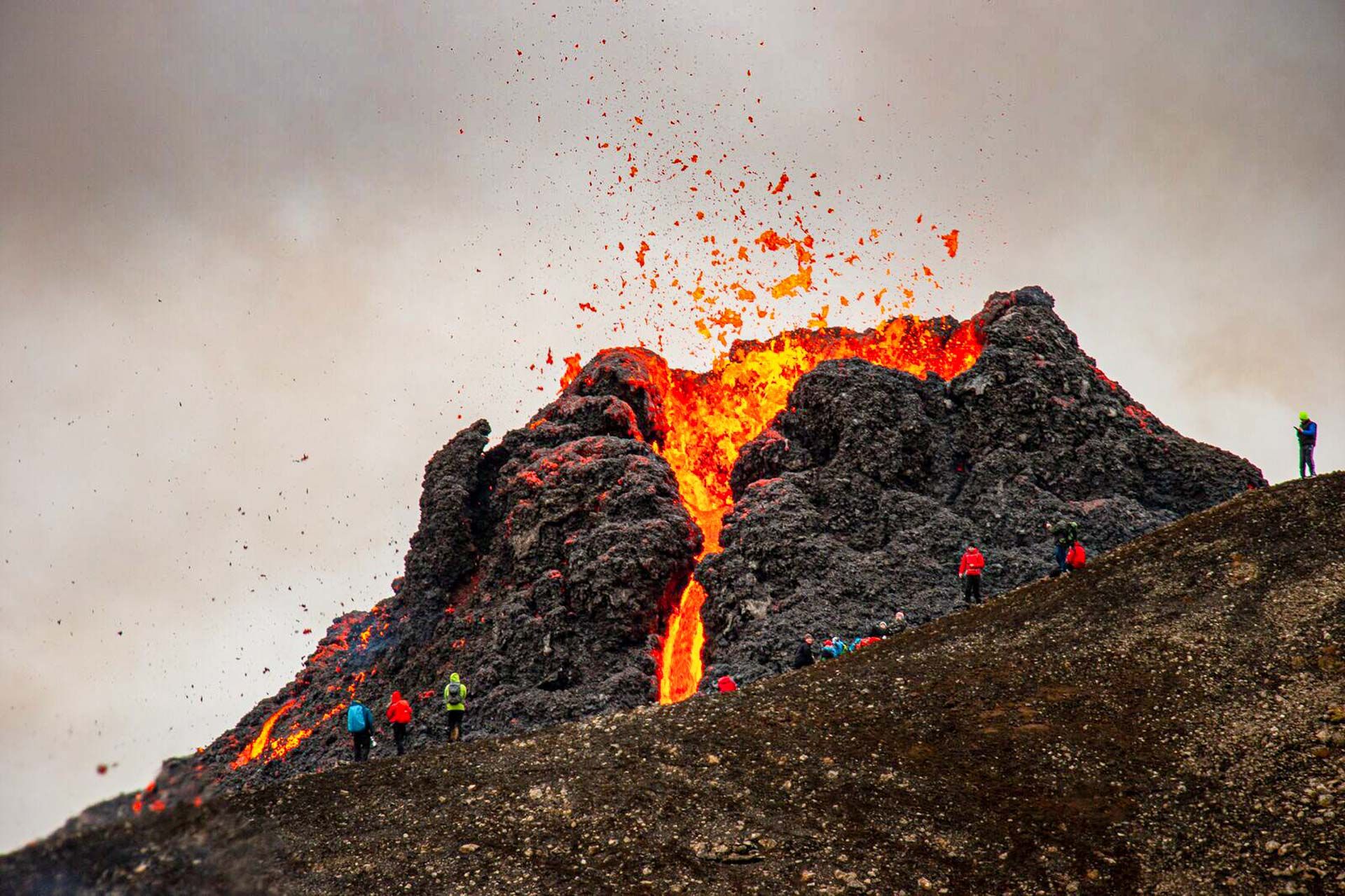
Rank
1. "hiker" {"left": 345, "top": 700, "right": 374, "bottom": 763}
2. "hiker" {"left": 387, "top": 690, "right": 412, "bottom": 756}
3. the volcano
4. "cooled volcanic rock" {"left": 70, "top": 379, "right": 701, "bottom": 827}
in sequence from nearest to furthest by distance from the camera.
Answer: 1. "hiker" {"left": 345, "top": 700, "right": 374, "bottom": 763}
2. "hiker" {"left": 387, "top": 690, "right": 412, "bottom": 756}
3. the volcano
4. "cooled volcanic rock" {"left": 70, "top": 379, "right": 701, "bottom": 827}

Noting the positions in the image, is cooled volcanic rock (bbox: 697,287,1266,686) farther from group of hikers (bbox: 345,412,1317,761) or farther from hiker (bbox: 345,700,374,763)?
hiker (bbox: 345,700,374,763)

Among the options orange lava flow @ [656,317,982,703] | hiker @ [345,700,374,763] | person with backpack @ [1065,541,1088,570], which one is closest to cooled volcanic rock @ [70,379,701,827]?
orange lava flow @ [656,317,982,703]

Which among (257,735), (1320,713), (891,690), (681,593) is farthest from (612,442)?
(1320,713)

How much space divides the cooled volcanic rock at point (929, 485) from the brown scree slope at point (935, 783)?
14.4 metres

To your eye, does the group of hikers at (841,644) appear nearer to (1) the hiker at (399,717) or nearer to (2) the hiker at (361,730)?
(1) the hiker at (399,717)

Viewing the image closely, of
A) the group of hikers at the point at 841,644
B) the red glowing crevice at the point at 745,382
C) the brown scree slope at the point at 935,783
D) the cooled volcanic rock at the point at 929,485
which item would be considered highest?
the red glowing crevice at the point at 745,382

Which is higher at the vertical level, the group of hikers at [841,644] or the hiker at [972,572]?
the hiker at [972,572]

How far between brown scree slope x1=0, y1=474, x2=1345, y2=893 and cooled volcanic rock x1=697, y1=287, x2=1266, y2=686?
1443cm

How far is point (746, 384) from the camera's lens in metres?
78.3

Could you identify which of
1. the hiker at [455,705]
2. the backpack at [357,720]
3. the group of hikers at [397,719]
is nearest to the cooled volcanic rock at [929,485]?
the hiker at [455,705]

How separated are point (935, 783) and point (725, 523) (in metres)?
31.9

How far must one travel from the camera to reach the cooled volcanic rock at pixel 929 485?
51.8m

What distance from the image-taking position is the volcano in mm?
52781

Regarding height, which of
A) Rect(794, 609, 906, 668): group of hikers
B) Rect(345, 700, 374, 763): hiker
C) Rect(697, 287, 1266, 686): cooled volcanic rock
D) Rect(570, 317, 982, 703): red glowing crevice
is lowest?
Rect(345, 700, 374, 763): hiker
